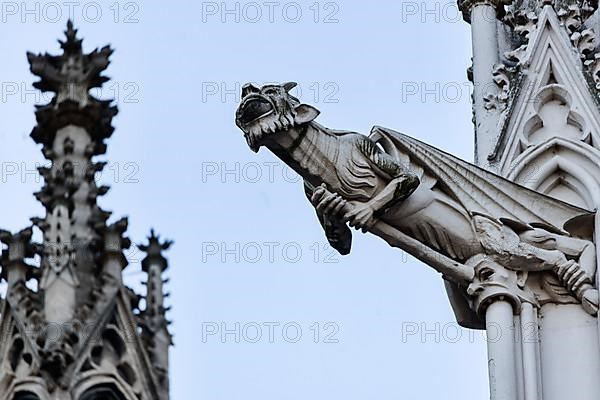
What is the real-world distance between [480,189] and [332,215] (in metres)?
0.73

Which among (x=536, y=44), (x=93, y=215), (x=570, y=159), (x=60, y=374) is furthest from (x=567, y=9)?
(x=93, y=215)

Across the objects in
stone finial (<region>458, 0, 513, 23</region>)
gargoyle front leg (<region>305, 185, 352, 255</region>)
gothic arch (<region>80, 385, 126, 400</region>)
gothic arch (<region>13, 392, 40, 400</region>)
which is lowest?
gargoyle front leg (<region>305, 185, 352, 255</region>)

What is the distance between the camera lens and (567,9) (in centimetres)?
1266

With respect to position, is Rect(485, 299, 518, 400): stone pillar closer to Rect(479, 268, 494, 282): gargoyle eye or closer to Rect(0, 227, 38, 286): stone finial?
Rect(479, 268, 494, 282): gargoyle eye

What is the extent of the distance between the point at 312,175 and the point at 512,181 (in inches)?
38.4

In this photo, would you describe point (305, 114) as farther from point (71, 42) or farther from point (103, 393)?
point (71, 42)

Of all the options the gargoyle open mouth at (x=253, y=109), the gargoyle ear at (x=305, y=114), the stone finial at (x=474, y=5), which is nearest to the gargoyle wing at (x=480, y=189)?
the gargoyle ear at (x=305, y=114)

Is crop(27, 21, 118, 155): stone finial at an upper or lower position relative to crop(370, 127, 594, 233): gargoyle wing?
upper

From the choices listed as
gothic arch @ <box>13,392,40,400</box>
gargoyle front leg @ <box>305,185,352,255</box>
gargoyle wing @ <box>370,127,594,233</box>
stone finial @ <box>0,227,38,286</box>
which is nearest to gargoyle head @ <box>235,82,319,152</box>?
gargoyle front leg @ <box>305,185,352,255</box>

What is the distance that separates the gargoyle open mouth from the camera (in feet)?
36.9

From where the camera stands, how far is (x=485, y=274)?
1137cm

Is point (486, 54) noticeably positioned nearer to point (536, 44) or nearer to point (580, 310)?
point (536, 44)

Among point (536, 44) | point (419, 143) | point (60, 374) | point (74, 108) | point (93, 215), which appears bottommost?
point (419, 143)

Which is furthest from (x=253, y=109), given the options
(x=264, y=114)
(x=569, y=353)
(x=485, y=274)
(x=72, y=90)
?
(x=72, y=90)
